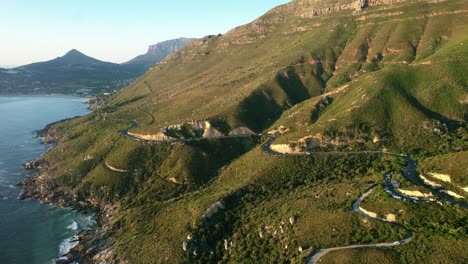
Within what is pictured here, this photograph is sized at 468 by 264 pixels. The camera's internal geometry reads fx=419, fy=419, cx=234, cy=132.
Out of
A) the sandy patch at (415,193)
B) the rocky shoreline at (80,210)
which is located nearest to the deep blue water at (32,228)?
the rocky shoreline at (80,210)

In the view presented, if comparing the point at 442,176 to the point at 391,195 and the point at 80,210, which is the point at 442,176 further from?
the point at 80,210

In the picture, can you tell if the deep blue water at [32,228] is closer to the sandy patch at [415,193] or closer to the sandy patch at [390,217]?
the sandy patch at [390,217]

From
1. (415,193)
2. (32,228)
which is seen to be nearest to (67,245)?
(32,228)

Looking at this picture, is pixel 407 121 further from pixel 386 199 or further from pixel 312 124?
pixel 386 199

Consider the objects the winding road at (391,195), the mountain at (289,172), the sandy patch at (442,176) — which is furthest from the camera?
the sandy patch at (442,176)

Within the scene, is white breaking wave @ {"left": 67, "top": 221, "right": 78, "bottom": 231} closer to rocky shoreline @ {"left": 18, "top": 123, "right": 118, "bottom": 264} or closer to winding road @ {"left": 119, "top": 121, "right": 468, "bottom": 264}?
rocky shoreline @ {"left": 18, "top": 123, "right": 118, "bottom": 264}

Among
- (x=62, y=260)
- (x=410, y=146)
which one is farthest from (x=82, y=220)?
(x=410, y=146)

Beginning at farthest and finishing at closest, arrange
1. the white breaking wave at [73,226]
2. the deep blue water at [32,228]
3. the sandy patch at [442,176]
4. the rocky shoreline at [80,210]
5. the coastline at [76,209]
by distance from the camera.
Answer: the white breaking wave at [73,226] → the deep blue water at [32,228] → the coastline at [76,209] → the rocky shoreline at [80,210] → the sandy patch at [442,176]
